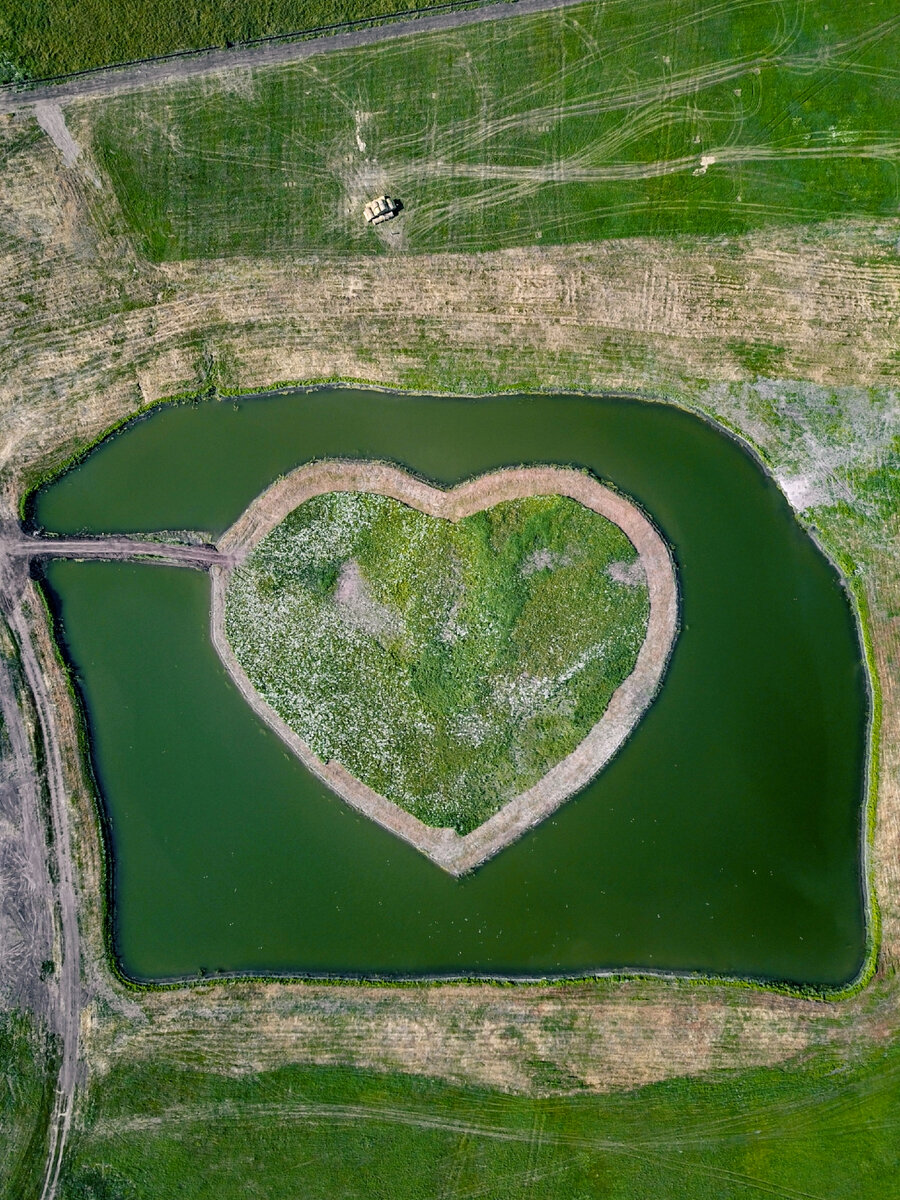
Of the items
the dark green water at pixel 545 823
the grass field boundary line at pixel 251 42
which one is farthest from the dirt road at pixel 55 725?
the grass field boundary line at pixel 251 42

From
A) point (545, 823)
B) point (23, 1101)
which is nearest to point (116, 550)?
point (545, 823)

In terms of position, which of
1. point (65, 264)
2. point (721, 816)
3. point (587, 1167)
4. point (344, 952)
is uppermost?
point (65, 264)

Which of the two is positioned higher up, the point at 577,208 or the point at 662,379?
the point at 577,208

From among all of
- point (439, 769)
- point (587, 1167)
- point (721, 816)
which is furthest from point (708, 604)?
point (587, 1167)

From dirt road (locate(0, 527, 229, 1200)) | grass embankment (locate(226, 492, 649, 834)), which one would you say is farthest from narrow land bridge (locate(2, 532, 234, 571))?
grass embankment (locate(226, 492, 649, 834))

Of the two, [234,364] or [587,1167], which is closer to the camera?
[587,1167]

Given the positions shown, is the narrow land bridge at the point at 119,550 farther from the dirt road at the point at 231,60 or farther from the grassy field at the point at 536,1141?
the grassy field at the point at 536,1141

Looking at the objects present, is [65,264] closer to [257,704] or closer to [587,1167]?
[257,704]
